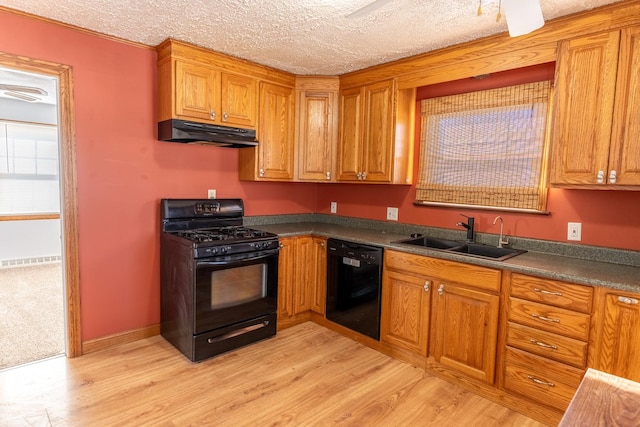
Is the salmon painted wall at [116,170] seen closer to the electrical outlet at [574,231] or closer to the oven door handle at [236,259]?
the oven door handle at [236,259]

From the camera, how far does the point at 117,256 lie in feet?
9.71

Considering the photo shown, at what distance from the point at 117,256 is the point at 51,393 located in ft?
3.34

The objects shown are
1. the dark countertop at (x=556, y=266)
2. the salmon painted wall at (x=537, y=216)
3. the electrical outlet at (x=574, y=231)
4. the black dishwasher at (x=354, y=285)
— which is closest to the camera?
the dark countertop at (x=556, y=266)

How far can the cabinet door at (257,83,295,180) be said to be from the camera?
345 centimetres

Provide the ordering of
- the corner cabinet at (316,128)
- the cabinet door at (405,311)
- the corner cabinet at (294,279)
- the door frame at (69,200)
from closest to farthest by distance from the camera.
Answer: the door frame at (69,200)
the cabinet door at (405,311)
the corner cabinet at (294,279)
the corner cabinet at (316,128)

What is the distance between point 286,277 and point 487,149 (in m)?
2.03

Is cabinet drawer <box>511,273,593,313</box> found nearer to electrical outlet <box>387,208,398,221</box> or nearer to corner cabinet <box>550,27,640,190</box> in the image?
corner cabinet <box>550,27,640,190</box>

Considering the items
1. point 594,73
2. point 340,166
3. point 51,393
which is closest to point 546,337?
point 594,73

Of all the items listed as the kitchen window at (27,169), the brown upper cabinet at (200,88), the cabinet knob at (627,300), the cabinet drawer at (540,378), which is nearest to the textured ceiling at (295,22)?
the brown upper cabinet at (200,88)

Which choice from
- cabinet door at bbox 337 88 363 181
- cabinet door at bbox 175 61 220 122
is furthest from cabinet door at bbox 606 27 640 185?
cabinet door at bbox 175 61 220 122

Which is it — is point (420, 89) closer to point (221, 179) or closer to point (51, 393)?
point (221, 179)

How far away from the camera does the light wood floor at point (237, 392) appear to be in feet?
7.08

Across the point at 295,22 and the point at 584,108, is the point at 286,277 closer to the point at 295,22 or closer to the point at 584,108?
the point at 295,22

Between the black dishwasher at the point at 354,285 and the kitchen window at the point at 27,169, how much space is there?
14.7 feet
